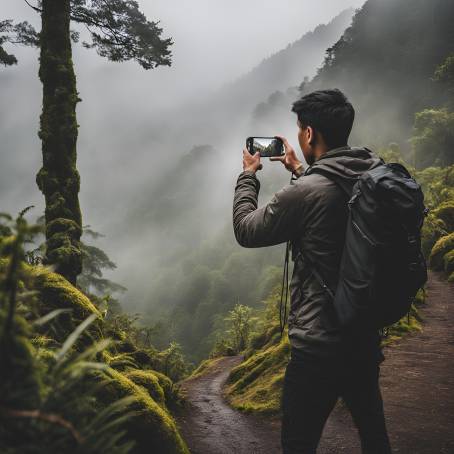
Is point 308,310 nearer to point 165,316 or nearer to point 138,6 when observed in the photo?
point 138,6

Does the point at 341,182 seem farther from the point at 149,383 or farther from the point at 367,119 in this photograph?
the point at 367,119

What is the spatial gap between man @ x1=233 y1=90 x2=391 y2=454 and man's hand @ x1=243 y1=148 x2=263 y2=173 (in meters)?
0.42

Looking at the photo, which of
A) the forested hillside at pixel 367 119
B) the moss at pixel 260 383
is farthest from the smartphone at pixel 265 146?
the forested hillside at pixel 367 119

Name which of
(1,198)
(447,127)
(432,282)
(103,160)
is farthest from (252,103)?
(432,282)

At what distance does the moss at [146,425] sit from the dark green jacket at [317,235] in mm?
1830

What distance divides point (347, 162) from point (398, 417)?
3.90 m

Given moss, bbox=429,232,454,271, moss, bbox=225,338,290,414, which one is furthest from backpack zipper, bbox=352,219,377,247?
moss, bbox=429,232,454,271

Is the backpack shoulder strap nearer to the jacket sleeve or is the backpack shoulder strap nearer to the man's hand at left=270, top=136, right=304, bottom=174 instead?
the jacket sleeve

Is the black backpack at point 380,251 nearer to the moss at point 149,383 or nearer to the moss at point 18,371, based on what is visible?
the moss at point 18,371

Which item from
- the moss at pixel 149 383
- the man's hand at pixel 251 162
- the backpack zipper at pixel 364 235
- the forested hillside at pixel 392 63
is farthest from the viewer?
the forested hillside at pixel 392 63

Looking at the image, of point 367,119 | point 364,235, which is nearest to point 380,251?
point 364,235

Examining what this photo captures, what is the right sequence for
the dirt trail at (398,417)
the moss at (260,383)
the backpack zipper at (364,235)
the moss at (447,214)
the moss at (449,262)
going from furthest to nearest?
the moss at (447,214)
the moss at (449,262)
the moss at (260,383)
the dirt trail at (398,417)
the backpack zipper at (364,235)

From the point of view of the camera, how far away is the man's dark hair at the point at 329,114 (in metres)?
1.90

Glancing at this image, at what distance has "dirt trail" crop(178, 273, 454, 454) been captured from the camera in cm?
392
